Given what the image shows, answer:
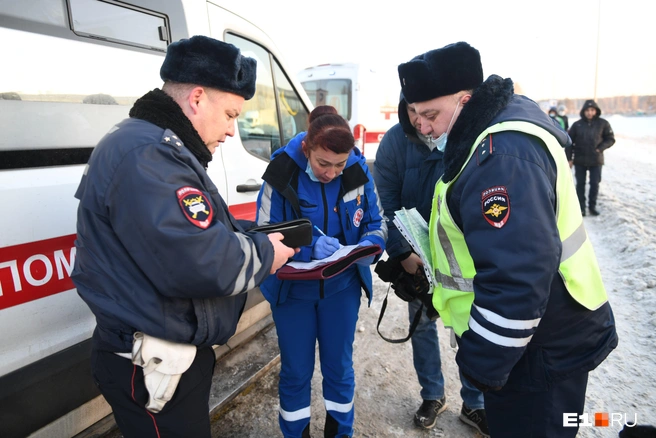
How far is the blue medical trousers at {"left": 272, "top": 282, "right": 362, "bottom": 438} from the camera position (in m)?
2.21

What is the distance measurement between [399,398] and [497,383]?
170 centimetres

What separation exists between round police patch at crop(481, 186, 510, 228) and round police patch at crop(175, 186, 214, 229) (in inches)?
33.2

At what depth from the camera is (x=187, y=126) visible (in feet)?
4.60

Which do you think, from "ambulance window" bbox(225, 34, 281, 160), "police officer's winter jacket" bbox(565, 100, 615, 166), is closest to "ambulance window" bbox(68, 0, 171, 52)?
"ambulance window" bbox(225, 34, 281, 160)

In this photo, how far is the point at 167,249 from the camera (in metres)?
1.19

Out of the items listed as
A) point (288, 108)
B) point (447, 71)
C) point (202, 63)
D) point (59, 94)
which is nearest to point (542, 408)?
point (447, 71)

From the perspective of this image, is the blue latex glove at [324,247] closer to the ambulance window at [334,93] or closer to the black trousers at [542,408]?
the black trousers at [542,408]

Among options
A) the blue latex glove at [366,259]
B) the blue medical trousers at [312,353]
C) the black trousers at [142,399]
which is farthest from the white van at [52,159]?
the blue latex glove at [366,259]

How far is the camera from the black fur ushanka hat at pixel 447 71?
1501mm

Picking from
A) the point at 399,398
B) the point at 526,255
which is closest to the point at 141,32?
the point at 526,255

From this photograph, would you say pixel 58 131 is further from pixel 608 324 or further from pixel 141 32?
pixel 608 324

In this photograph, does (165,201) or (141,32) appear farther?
(141,32)

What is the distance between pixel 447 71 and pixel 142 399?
156 centimetres

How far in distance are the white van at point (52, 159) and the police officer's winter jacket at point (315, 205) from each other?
84 centimetres
